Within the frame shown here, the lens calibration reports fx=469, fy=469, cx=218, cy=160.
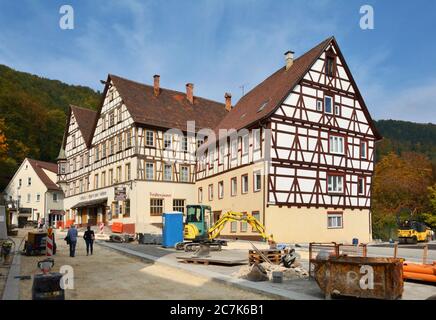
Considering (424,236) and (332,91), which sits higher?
(332,91)

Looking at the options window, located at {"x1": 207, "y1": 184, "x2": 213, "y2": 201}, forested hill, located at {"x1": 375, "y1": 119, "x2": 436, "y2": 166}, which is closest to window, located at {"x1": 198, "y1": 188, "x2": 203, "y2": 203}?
window, located at {"x1": 207, "y1": 184, "x2": 213, "y2": 201}

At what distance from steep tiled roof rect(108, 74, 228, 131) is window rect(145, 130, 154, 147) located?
83 centimetres

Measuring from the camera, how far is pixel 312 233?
3266 centimetres

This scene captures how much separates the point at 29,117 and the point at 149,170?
4201 centimetres

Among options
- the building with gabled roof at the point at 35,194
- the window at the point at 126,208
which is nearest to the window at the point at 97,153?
the window at the point at 126,208

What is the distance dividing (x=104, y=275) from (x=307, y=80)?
23.3 m

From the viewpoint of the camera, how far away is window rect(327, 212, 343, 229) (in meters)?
33.9

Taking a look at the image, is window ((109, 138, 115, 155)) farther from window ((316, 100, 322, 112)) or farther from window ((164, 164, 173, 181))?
window ((316, 100, 322, 112))

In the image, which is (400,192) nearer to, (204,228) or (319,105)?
(319,105)

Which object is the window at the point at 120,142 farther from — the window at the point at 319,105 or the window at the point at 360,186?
the window at the point at 360,186

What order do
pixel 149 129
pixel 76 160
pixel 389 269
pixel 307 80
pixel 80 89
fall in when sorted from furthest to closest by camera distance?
pixel 80 89 → pixel 76 160 → pixel 149 129 → pixel 307 80 → pixel 389 269

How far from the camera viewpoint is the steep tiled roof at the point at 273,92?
32.9m

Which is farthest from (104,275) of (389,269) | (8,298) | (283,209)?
(283,209)

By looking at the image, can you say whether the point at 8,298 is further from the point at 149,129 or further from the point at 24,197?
the point at 24,197
